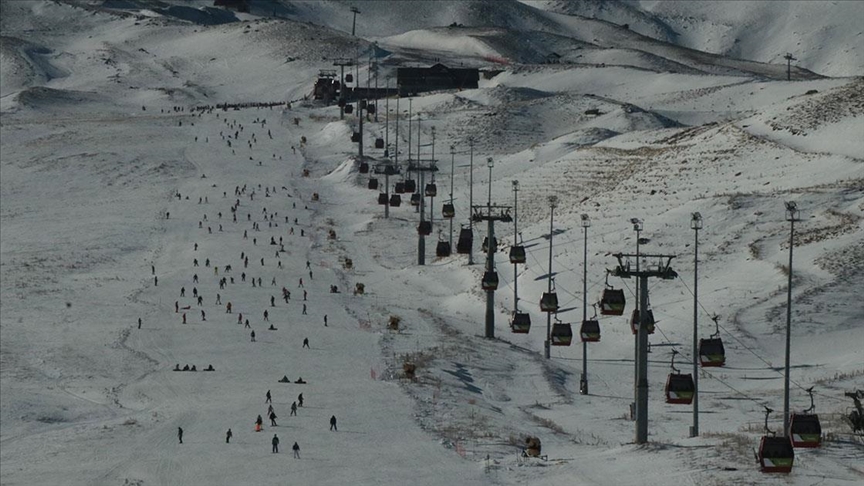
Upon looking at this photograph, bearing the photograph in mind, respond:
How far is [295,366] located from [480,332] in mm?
11443

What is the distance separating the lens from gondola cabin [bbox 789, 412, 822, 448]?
37688mm

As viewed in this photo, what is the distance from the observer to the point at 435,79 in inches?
6978

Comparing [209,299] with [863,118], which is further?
[863,118]

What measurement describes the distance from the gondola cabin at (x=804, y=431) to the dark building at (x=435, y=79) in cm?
13734

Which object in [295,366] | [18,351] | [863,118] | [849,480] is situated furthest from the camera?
[863,118]

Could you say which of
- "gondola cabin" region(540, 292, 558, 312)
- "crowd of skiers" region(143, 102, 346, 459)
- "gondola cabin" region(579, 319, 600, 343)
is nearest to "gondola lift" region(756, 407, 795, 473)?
"crowd of skiers" region(143, 102, 346, 459)

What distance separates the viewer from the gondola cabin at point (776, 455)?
36.2 m

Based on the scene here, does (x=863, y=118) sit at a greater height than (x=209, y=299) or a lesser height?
greater

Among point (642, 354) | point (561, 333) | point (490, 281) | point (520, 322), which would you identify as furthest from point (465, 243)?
point (642, 354)

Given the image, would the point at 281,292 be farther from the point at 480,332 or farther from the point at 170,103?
the point at 170,103

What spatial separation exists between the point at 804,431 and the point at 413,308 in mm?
40155

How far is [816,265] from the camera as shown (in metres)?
68.6

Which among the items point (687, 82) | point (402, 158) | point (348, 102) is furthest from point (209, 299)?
point (687, 82)

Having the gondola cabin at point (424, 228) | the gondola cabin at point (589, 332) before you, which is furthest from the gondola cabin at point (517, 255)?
the gondola cabin at point (424, 228)
